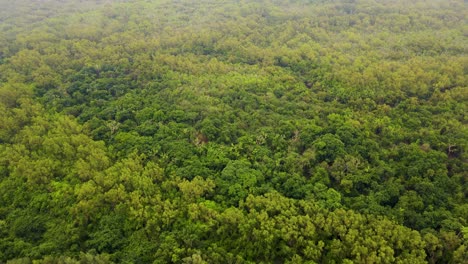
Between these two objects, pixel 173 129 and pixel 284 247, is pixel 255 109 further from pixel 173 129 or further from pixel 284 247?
pixel 284 247

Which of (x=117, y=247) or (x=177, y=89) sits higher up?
(x=177, y=89)

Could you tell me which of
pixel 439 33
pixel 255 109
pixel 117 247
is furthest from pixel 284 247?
pixel 439 33

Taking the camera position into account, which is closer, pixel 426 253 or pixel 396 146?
pixel 426 253

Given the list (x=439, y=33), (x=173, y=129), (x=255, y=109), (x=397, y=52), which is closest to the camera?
(x=173, y=129)

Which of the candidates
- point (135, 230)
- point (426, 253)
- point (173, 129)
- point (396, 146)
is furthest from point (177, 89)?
point (426, 253)

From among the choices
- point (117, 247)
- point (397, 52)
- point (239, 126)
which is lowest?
point (117, 247)

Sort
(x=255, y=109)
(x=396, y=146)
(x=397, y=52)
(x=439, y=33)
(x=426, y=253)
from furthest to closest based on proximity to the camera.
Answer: (x=439, y=33) < (x=397, y=52) < (x=255, y=109) < (x=396, y=146) < (x=426, y=253)
